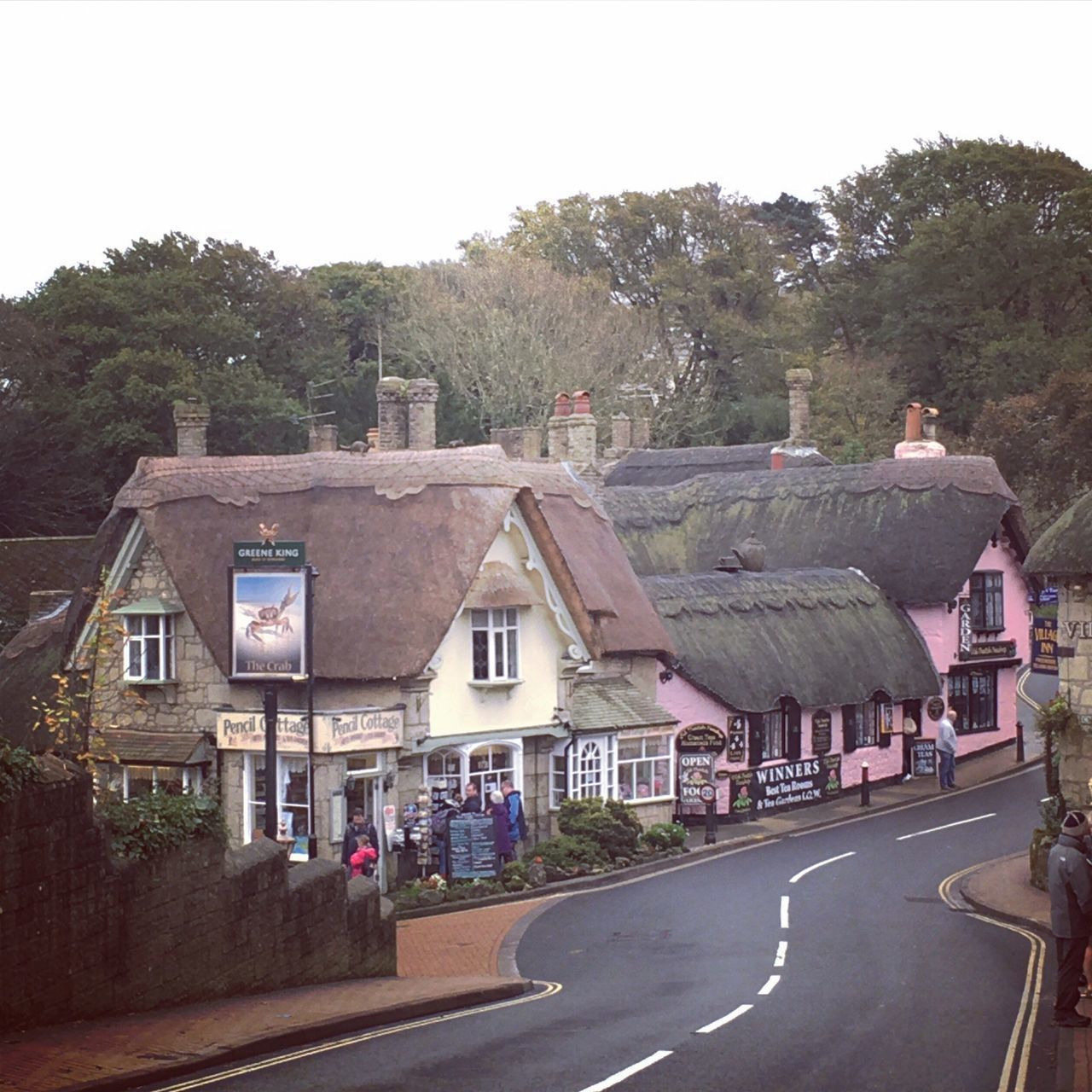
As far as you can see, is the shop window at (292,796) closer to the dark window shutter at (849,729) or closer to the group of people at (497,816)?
the group of people at (497,816)

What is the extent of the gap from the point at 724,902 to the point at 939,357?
52.6 metres

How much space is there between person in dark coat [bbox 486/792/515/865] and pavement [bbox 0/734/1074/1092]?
1024 millimetres

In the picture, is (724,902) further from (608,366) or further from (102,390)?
(608,366)

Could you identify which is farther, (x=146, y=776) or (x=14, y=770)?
(x=146, y=776)

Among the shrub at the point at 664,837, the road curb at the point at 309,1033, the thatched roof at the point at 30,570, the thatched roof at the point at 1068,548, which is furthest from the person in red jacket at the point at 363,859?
the thatched roof at the point at 30,570

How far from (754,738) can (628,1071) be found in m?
24.8

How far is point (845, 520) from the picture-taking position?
48.9 metres

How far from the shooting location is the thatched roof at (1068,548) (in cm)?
2642

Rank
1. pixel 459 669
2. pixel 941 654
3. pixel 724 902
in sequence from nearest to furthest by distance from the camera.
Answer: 1. pixel 724 902
2. pixel 459 669
3. pixel 941 654

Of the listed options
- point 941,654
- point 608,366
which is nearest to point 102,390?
point 608,366

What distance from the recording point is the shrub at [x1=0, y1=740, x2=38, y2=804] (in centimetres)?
1446

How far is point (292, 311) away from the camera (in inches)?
3000

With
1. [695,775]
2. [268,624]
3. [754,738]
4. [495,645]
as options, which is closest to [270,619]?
[268,624]

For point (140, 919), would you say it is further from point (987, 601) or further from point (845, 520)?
point (987, 601)
